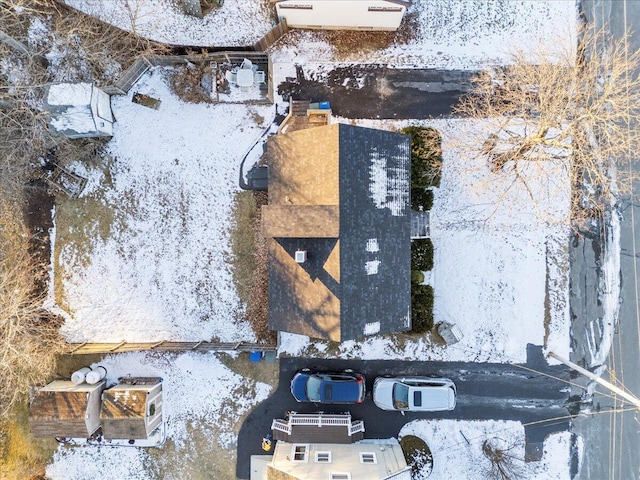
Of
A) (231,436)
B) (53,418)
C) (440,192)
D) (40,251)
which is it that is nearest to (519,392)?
(440,192)

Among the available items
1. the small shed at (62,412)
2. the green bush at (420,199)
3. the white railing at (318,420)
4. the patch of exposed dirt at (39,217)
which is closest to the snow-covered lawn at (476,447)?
the white railing at (318,420)

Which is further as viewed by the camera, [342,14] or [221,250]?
[221,250]

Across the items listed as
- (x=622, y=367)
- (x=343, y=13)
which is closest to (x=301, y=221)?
(x=343, y=13)

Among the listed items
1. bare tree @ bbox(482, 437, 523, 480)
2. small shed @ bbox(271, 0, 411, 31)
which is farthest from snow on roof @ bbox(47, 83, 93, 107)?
bare tree @ bbox(482, 437, 523, 480)

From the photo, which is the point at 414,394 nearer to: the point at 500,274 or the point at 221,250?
the point at 500,274

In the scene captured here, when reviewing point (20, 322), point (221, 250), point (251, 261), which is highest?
point (221, 250)

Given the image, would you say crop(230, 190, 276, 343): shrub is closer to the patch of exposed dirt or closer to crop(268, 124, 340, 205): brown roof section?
crop(268, 124, 340, 205): brown roof section

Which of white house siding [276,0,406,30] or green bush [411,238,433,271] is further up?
white house siding [276,0,406,30]

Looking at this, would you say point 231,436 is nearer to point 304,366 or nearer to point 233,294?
point 304,366
